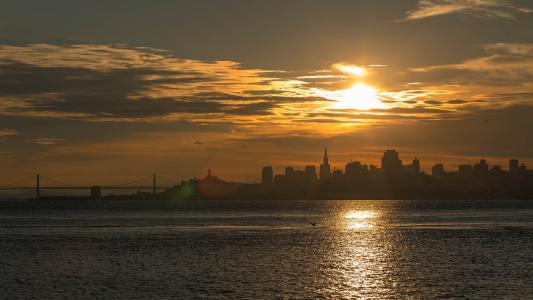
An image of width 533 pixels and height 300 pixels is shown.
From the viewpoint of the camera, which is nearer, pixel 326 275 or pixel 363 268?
pixel 326 275

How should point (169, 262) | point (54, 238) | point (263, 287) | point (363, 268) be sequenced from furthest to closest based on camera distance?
point (54, 238) < point (169, 262) < point (363, 268) < point (263, 287)

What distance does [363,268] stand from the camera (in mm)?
65500

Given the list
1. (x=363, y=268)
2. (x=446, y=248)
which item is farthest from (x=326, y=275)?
(x=446, y=248)

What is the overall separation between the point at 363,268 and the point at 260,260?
11759 millimetres

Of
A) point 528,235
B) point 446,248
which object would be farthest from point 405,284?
point 528,235

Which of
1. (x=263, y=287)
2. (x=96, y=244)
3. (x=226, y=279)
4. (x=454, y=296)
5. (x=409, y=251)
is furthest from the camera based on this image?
(x=96, y=244)

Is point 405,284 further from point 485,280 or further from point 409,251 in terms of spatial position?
point 409,251

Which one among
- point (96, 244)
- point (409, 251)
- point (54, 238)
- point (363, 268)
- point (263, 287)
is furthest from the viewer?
point (54, 238)

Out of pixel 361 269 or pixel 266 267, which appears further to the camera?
pixel 266 267

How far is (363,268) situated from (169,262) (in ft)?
62.3

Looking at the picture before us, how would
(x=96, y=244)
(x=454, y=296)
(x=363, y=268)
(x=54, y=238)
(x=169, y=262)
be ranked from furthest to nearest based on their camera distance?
(x=54, y=238) → (x=96, y=244) → (x=169, y=262) → (x=363, y=268) → (x=454, y=296)

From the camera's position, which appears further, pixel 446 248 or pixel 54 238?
pixel 54 238

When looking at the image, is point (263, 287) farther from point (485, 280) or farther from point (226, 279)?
point (485, 280)

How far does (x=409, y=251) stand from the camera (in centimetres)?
8425
